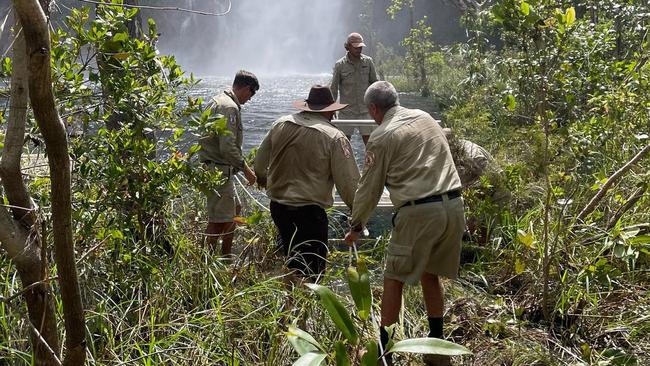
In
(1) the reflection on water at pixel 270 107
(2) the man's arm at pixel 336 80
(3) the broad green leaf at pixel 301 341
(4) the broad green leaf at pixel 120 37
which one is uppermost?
(4) the broad green leaf at pixel 120 37

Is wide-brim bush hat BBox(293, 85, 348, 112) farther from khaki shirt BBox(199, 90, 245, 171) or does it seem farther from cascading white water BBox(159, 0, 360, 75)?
cascading white water BBox(159, 0, 360, 75)

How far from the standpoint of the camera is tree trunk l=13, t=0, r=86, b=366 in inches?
69.0

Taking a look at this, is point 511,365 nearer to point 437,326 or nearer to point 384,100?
point 437,326

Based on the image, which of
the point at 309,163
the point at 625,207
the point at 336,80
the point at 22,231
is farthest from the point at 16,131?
the point at 336,80

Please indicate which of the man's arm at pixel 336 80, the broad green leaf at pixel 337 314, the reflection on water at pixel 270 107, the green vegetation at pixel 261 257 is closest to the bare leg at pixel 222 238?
the green vegetation at pixel 261 257

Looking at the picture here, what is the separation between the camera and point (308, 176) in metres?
4.84

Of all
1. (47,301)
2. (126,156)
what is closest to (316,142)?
(126,156)

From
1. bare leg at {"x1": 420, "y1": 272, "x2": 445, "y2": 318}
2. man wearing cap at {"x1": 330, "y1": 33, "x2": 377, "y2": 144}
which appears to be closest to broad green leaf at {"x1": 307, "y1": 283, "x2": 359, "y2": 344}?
bare leg at {"x1": 420, "y1": 272, "x2": 445, "y2": 318}

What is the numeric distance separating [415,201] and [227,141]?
1963mm

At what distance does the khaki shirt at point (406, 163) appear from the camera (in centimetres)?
407

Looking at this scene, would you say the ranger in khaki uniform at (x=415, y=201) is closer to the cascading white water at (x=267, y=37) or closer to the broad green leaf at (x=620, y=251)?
the broad green leaf at (x=620, y=251)

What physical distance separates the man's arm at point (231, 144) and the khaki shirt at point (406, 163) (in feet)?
5.31

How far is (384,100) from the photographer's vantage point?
4281mm

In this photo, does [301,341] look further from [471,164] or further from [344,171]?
[471,164]
